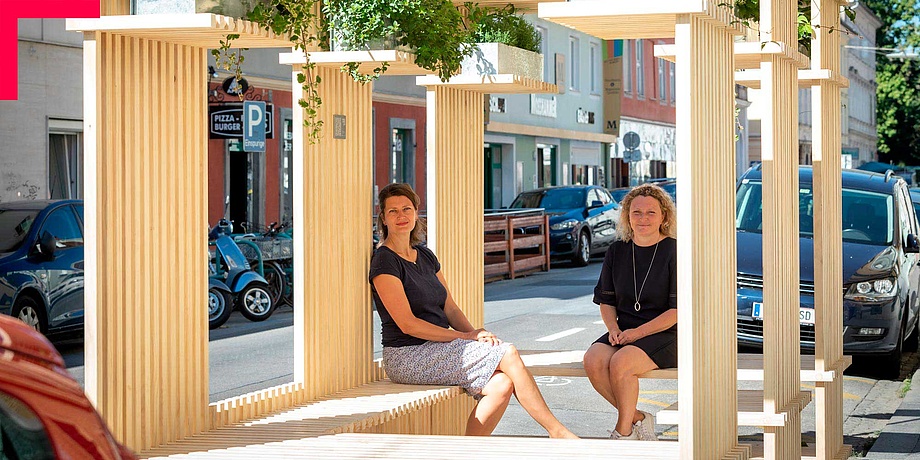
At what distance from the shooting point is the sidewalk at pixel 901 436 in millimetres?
7836

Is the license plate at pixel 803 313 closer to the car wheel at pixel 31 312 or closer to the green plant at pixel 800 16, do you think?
the green plant at pixel 800 16

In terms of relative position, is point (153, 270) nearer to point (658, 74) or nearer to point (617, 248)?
point (617, 248)

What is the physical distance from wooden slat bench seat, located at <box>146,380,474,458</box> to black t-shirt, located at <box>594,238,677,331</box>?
0.99m

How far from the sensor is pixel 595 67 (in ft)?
151

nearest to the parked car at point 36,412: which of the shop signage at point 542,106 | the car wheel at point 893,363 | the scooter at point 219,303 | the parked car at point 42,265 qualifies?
the car wheel at point 893,363

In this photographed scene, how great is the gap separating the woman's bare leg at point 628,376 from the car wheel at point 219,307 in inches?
364

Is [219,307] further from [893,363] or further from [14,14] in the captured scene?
[14,14]

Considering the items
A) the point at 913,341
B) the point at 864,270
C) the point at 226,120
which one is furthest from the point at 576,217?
the point at 864,270

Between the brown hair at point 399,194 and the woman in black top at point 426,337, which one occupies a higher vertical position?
the brown hair at point 399,194

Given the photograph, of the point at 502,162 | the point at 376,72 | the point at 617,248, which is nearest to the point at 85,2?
the point at 376,72

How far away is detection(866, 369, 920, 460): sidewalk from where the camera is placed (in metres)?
7.84

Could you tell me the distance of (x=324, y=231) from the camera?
21.2 feet

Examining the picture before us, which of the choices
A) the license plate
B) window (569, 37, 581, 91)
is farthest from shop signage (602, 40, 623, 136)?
the license plate

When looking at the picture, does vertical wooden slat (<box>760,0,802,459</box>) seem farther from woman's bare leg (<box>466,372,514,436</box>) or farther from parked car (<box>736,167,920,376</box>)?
parked car (<box>736,167,920,376</box>)
